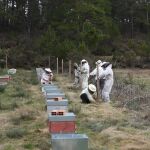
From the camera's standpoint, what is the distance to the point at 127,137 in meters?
11.3

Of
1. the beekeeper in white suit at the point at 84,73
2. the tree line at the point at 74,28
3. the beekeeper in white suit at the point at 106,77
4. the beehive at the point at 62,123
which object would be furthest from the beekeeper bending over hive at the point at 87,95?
the tree line at the point at 74,28

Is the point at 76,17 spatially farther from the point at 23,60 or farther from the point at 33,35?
the point at 33,35

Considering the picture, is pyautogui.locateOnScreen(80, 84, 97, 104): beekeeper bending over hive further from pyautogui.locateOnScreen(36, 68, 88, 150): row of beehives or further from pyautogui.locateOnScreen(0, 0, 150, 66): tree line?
pyautogui.locateOnScreen(0, 0, 150, 66): tree line

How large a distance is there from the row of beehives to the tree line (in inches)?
877

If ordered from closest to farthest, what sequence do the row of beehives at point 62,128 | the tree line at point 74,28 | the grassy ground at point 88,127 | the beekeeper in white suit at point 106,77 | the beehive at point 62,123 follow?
1. the row of beehives at point 62,128
2. the grassy ground at point 88,127
3. the beehive at point 62,123
4. the beekeeper in white suit at point 106,77
5. the tree line at point 74,28

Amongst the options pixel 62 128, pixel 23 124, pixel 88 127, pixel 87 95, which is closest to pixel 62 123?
pixel 62 128

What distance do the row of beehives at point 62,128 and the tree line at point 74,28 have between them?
73.0 feet

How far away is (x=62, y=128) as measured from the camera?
1102 cm

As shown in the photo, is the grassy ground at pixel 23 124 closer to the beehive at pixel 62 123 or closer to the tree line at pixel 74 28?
the beehive at pixel 62 123

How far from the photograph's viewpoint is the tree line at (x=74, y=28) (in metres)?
41.7

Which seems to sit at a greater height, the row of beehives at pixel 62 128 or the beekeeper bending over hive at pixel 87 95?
the row of beehives at pixel 62 128

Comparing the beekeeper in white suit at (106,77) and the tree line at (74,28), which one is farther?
the tree line at (74,28)

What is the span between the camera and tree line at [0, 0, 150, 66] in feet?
137

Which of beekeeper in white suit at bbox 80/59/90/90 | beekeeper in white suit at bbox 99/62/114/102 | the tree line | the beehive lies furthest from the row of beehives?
the tree line
